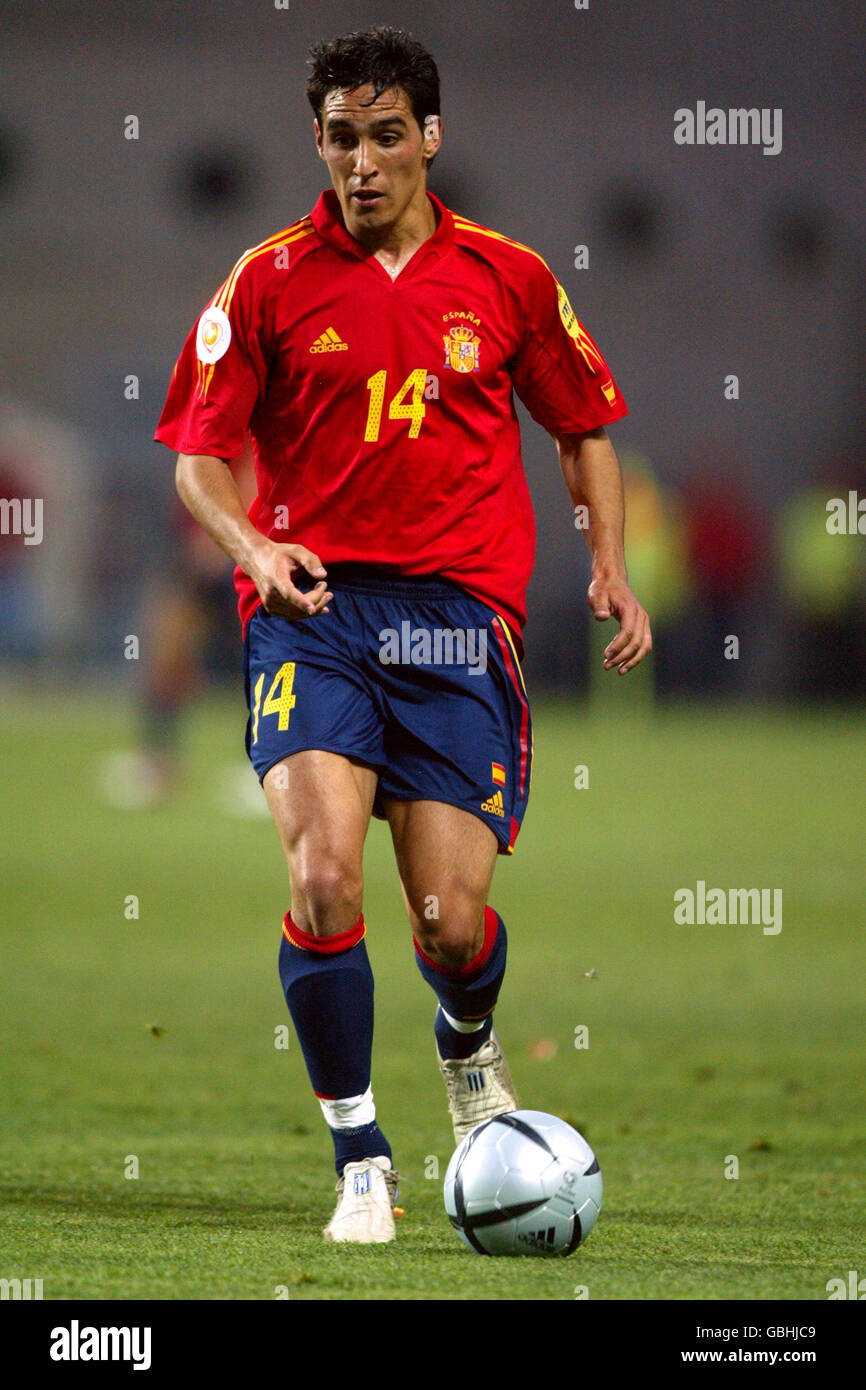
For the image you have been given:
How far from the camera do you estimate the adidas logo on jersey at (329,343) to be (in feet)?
14.6

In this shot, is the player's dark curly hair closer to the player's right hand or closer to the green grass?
the player's right hand

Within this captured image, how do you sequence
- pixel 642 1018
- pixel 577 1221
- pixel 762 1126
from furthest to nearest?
pixel 642 1018 < pixel 762 1126 < pixel 577 1221

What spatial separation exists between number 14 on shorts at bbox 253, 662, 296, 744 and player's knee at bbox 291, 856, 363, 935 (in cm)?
34

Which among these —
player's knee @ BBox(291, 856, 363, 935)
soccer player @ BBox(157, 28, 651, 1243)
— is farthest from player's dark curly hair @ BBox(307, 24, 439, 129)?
player's knee @ BBox(291, 856, 363, 935)

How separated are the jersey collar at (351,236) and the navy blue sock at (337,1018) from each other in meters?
1.59

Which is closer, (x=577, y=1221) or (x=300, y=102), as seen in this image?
(x=577, y=1221)

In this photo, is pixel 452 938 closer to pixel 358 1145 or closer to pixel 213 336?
pixel 358 1145

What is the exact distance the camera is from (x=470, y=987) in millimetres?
4746

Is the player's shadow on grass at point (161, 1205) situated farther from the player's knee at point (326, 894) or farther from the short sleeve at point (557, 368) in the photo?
the short sleeve at point (557, 368)

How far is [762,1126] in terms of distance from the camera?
18.9 feet

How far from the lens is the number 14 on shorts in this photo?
430 cm
